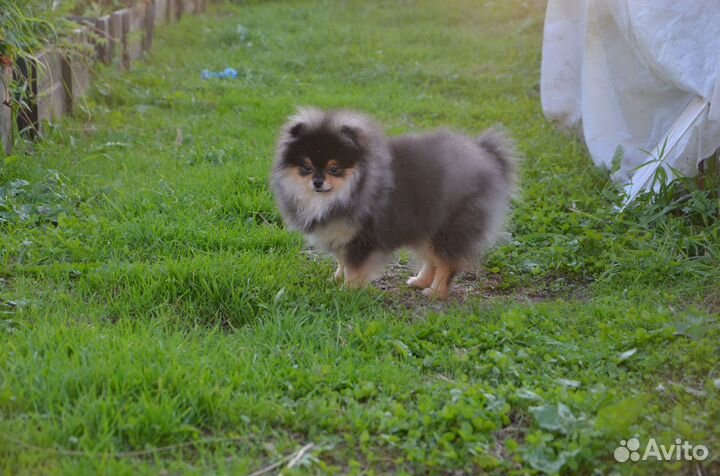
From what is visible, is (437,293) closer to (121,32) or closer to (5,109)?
(5,109)

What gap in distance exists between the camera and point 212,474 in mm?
2402

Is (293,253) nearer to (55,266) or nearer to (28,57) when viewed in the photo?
(55,266)

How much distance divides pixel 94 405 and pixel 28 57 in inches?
140

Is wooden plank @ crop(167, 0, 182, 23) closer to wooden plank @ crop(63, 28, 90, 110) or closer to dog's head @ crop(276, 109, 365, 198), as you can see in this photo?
wooden plank @ crop(63, 28, 90, 110)

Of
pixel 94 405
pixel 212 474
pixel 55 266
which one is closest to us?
pixel 212 474

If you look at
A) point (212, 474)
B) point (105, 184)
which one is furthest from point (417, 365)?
point (105, 184)

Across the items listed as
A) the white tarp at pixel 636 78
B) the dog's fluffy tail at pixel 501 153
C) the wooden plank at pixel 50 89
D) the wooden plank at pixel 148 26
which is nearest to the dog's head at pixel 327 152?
the dog's fluffy tail at pixel 501 153

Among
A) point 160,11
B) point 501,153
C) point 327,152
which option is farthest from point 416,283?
point 160,11

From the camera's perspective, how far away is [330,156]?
3838 mm

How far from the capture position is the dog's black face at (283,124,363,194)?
383 cm

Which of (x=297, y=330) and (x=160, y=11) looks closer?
(x=297, y=330)

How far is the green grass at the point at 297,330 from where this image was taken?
2.61 m

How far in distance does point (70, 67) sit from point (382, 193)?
3451mm

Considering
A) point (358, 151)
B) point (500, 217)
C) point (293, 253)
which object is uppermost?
point (358, 151)
